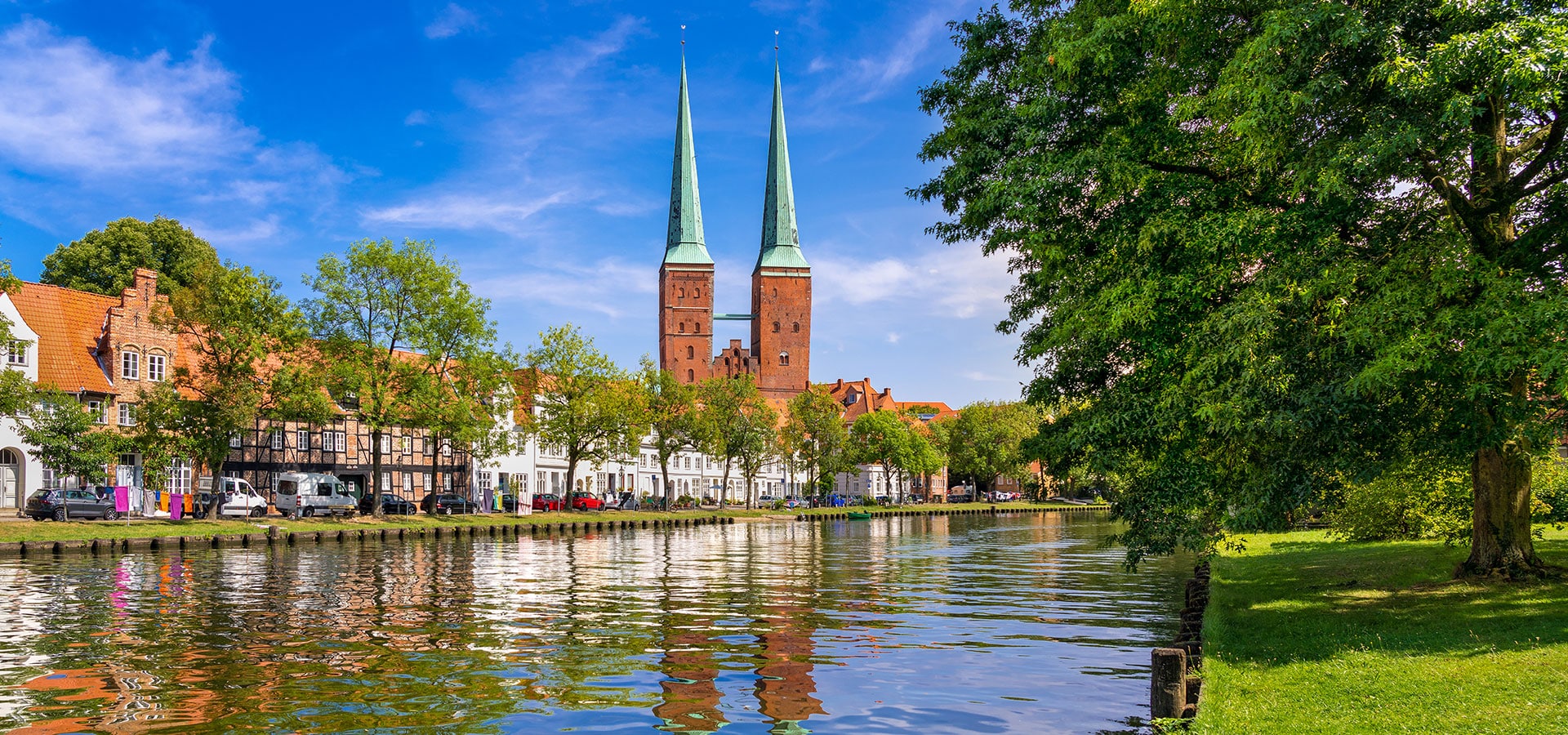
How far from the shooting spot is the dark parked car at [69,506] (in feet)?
157

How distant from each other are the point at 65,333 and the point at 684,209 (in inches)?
4506

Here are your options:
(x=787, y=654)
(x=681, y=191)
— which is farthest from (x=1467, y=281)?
(x=681, y=191)

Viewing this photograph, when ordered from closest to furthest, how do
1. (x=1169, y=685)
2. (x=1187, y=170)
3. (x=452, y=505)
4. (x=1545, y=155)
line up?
(x=1169, y=685) < (x=1545, y=155) < (x=1187, y=170) < (x=452, y=505)

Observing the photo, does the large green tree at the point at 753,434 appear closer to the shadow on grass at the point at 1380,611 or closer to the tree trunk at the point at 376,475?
the tree trunk at the point at 376,475

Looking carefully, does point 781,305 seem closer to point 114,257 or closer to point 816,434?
point 816,434

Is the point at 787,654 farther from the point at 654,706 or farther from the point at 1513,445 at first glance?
the point at 1513,445

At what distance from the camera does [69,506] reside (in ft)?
159

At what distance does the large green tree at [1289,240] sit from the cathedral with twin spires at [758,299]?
148m

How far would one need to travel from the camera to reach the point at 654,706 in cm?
1376

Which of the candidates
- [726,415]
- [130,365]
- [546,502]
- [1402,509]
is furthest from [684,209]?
[1402,509]

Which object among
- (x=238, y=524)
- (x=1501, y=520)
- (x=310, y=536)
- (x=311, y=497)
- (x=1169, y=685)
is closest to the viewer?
(x=1169, y=685)

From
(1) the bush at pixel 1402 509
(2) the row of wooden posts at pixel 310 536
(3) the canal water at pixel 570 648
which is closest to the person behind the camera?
(3) the canal water at pixel 570 648

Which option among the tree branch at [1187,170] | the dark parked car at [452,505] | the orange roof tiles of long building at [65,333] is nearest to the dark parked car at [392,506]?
the dark parked car at [452,505]

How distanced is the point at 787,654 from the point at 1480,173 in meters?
13.2
